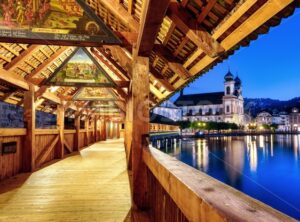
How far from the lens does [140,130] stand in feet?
15.3

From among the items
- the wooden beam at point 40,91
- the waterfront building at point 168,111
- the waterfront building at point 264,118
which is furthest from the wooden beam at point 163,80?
the waterfront building at point 264,118

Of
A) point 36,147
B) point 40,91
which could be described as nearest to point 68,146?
point 36,147

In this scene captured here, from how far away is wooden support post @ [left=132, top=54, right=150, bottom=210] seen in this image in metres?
4.57

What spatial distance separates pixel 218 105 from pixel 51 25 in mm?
102211

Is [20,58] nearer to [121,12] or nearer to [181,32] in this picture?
[121,12]

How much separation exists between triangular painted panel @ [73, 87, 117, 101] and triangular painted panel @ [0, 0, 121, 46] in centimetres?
724

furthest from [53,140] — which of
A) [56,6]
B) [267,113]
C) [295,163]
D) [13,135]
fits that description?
[267,113]

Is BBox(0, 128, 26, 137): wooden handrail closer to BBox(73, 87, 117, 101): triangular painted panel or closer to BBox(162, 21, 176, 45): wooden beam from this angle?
BBox(73, 87, 117, 101): triangular painted panel

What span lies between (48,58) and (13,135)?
301cm

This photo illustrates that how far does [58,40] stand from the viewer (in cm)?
468

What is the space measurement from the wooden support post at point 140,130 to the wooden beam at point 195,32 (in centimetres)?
114

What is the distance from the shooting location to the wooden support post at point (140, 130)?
4574mm

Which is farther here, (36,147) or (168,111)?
(168,111)

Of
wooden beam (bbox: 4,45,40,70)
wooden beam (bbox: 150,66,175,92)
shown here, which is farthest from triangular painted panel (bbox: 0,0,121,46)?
wooden beam (bbox: 4,45,40,70)
